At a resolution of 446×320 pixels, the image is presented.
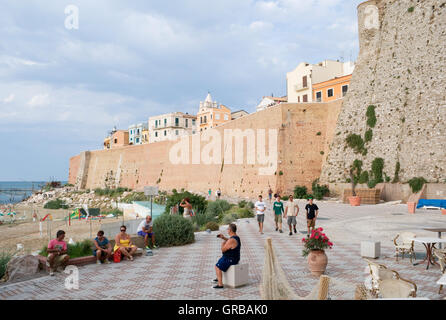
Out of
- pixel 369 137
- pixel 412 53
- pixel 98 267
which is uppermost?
pixel 412 53

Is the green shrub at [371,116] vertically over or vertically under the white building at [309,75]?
under

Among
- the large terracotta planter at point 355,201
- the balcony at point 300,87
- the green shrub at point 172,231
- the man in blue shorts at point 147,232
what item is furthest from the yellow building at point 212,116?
the man in blue shorts at point 147,232

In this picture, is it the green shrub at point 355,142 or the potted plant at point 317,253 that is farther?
the green shrub at point 355,142

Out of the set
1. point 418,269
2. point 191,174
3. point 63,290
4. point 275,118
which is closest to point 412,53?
point 275,118

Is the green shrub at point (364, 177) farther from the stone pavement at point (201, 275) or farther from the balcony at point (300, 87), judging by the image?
the balcony at point (300, 87)

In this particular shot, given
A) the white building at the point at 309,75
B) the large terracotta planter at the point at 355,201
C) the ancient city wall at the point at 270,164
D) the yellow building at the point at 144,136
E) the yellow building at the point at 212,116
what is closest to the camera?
the large terracotta planter at the point at 355,201

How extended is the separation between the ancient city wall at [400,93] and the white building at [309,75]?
12790 millimetres

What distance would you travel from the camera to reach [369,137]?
76.8ft

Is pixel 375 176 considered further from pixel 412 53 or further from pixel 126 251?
pixel 126 251

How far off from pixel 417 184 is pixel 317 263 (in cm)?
1531

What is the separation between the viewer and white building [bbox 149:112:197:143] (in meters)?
65.8

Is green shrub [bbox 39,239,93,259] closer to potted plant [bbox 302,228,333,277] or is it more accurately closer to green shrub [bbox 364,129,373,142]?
potted plant [bbox 302,228,333,277]

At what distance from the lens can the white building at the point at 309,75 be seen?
38.8 metres

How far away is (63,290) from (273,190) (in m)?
23.3
